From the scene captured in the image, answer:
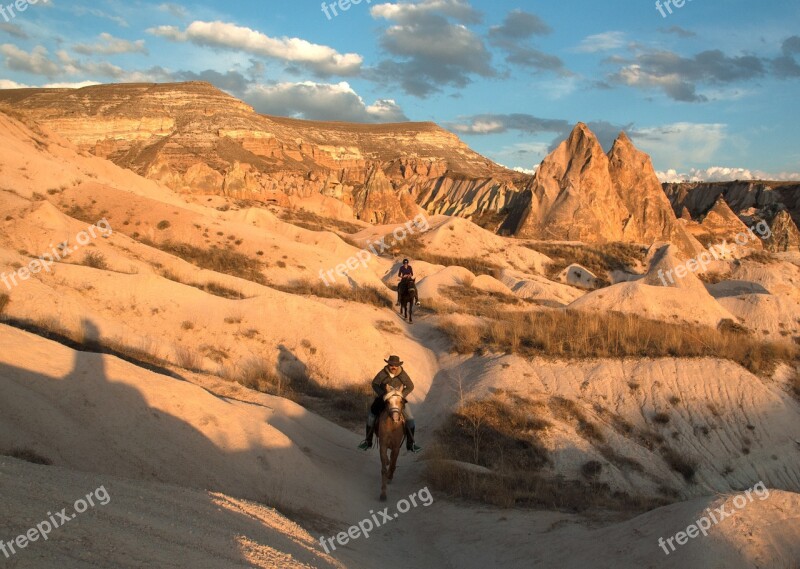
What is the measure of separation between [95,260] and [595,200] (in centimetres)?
4321

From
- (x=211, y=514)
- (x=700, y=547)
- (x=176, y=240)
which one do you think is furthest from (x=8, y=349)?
(x=176, y=240)

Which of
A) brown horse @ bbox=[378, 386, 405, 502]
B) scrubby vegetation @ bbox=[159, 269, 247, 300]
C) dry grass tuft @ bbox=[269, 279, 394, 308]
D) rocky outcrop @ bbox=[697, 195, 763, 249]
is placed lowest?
brown horse @ bbox=[378, 386, 405, 502]

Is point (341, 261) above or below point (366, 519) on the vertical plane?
above

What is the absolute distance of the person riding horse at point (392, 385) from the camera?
9.90 m

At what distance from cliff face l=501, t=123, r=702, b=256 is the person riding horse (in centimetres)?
4351

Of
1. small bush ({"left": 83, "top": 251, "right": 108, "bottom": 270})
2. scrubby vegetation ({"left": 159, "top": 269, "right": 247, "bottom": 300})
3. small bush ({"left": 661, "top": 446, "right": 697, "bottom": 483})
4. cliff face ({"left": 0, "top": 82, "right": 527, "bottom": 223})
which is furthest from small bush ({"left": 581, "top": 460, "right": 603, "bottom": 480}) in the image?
cliff face ({"left": 0, "top": 82, "right": 527, "bottom": 223})

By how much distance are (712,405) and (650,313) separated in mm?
7562

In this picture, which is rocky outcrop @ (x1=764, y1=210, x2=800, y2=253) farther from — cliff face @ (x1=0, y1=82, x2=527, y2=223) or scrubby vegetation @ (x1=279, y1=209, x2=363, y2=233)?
scrubby vegetation @ (x1=279, y1=209, x2=363, y2=233)

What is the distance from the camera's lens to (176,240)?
2667 cm

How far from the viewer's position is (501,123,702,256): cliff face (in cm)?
5212

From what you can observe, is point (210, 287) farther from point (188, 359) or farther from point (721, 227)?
point (721, 227)

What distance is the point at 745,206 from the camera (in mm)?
95438

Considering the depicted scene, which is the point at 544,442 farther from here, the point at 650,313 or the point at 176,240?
the point at 176,240

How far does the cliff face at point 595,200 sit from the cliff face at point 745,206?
24.5ft
